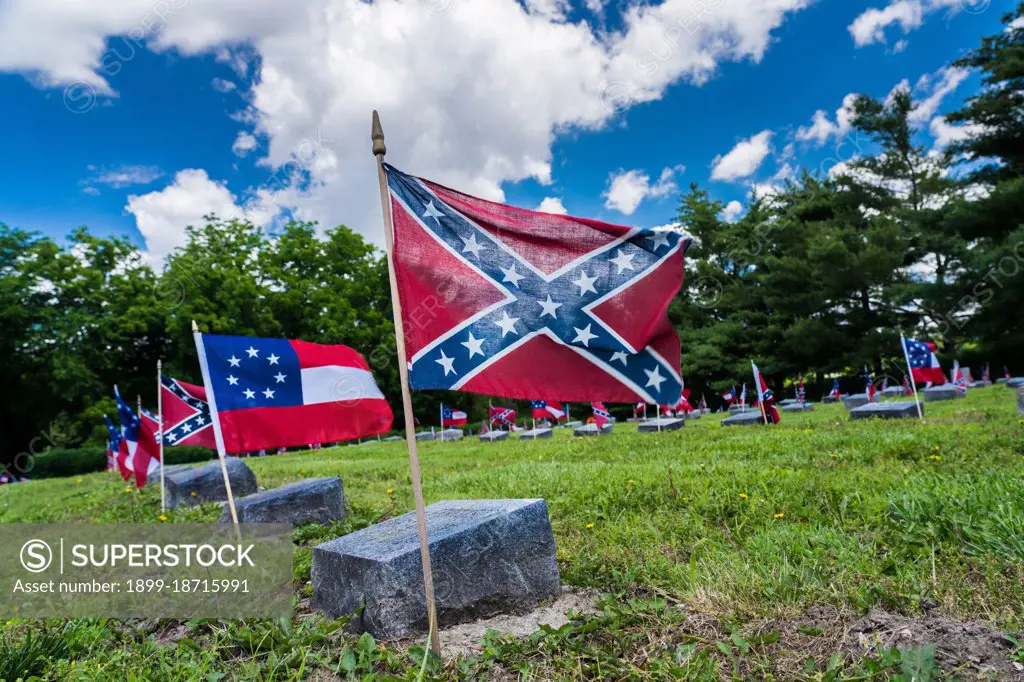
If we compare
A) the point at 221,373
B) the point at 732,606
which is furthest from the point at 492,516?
the point at 221,373

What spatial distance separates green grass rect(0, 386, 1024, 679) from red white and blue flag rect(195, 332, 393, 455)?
936 mm

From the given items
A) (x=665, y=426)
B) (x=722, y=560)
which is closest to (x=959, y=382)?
(x=665, y=426)

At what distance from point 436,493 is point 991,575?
16.5ft

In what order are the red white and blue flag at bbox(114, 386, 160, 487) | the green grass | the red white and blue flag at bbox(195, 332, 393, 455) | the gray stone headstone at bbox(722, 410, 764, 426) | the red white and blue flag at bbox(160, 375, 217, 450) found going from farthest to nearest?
the gray stone headstone at bbox(722, 410, 764, 426) < the red white and blue flag at bbox(114, 386, 160, 487) < the red white and blue flag at bbox(160, 375, 217, 450) < the red white and blue flag at bbox(195, 332, 393, 455) < the green grass

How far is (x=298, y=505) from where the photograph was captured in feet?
18.2

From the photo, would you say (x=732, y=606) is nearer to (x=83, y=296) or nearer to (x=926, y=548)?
(x=926, y=548)

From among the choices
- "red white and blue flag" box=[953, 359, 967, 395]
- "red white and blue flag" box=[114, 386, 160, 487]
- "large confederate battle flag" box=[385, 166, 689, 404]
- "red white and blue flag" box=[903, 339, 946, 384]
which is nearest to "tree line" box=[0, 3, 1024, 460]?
"red white and blue flag" box=[953, 359, 967, 395]

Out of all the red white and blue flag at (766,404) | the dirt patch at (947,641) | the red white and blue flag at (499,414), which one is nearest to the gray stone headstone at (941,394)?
the red white and blue flag at (766,404)

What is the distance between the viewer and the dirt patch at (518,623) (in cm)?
294

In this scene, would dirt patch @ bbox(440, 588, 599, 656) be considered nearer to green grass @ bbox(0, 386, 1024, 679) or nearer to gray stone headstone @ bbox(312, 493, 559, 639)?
gray stone headstone @ bbox(312, 493, 559, 639)

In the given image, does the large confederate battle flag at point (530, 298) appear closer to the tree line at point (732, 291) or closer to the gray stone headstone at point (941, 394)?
the gray stone headstone at point (941, 394)

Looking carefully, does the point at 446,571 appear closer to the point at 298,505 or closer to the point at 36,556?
the point at 298,505

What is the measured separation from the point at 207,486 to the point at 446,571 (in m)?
6.01

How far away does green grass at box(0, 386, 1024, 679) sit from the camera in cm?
269
